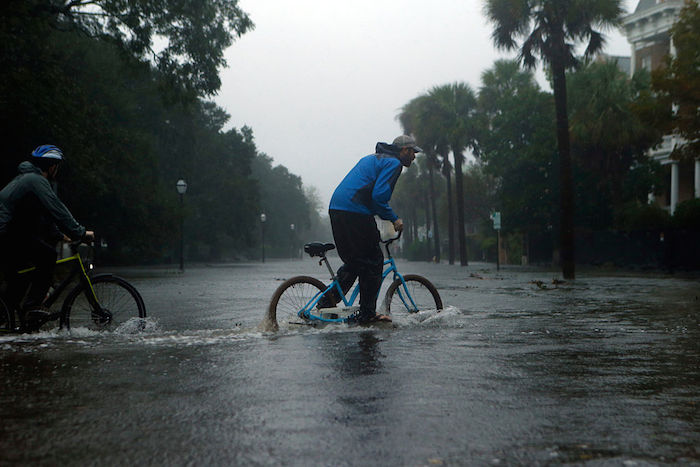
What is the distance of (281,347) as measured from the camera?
6.69m

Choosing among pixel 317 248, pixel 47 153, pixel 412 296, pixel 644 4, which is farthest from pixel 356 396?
pixel 644 4

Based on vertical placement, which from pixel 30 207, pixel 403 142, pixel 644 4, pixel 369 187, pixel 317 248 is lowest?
pixel 317 248

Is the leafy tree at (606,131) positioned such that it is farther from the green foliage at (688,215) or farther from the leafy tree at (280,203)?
the leafy tree at (280,203)

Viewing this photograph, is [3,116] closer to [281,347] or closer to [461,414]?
[281,347]

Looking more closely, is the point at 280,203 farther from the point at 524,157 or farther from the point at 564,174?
the point at 564,174

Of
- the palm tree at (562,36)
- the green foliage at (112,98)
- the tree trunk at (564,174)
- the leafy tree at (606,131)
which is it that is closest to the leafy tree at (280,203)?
the green foliage at (112,98)

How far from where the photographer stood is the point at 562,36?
84.3 ft

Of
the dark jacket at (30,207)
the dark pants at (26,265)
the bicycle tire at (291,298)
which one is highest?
the dark jacket at (30,207)

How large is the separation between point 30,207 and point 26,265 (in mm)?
533

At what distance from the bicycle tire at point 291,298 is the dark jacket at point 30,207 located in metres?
1.92

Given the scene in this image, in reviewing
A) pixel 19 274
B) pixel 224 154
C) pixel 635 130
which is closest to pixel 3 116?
pixel 19 274

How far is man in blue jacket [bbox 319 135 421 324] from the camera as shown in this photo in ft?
25.3

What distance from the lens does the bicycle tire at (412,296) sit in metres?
8.27

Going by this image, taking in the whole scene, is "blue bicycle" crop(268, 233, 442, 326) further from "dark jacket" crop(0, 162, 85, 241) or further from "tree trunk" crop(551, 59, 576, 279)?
"tree trunk" crop(551, 59, 576, 279)
